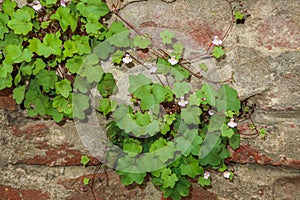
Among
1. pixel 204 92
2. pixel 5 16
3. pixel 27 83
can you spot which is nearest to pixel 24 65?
pixel 27 83

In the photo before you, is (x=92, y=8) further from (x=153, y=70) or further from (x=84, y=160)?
(x=84, y=160)

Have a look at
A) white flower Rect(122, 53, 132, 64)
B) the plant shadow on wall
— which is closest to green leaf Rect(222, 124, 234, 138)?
the plant shadow on wall

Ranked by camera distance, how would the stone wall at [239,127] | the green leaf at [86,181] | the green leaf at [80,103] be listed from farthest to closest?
the green leaf at [86,181]
the green leaf at [80,103]
the stone wall at [239,127]

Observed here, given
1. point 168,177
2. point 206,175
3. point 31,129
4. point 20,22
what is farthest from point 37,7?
point 206,175

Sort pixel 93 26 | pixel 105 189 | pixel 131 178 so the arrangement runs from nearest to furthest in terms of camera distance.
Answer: pixel 93 26, pixel 131 178, pixel 105 189

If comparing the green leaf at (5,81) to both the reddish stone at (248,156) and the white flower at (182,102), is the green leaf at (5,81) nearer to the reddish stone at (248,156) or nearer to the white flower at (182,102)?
the white flower at (182,102)

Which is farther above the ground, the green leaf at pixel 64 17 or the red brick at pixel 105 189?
the green leaf at pixel 64 17

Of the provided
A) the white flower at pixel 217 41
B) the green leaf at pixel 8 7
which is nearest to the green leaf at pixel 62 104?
the green leaf at pixel 8 7

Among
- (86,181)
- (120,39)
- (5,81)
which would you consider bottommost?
(86,181)
